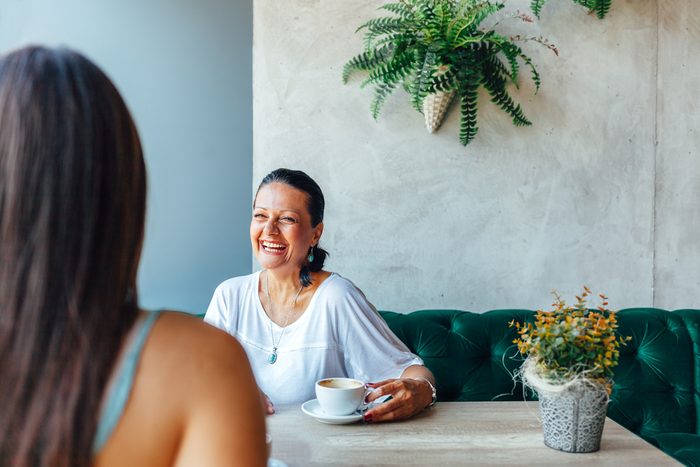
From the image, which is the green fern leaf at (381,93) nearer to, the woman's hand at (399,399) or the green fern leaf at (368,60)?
the green fern leaf at (368,60)

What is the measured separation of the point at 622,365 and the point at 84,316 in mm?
2041

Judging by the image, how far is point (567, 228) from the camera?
2578 mm

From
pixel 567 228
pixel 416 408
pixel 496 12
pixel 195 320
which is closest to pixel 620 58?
pixel 496 12

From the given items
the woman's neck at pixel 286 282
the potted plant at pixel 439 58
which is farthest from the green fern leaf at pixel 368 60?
the woman's neck at pixel 286 282

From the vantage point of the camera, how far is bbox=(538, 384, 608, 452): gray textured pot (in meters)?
1.24

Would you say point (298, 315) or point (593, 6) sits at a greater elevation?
point (593, 6)

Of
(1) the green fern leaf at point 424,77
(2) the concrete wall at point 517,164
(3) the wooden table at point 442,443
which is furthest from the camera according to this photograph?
(2) the concrete wall at point 517,164

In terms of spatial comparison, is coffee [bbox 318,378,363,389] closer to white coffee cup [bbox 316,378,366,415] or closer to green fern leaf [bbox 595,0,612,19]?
white coffee cup [bbox 316,378,366,415]

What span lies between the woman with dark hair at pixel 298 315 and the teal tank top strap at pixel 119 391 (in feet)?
3.82

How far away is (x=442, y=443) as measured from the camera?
128 cm

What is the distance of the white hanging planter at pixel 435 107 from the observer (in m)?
2.41

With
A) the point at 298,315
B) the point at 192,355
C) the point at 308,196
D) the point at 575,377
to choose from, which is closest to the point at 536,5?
the point at 308,196

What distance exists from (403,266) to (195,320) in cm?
194

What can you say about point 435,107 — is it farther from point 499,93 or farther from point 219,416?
point 219,416
